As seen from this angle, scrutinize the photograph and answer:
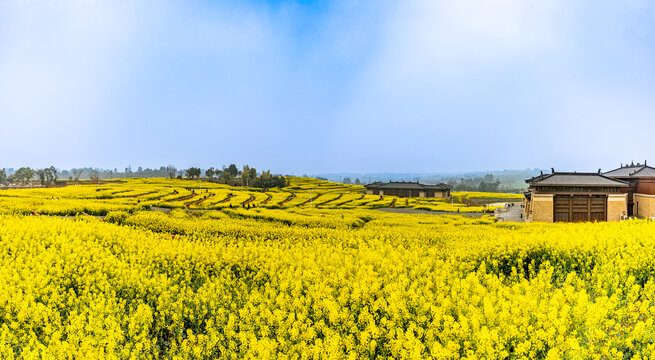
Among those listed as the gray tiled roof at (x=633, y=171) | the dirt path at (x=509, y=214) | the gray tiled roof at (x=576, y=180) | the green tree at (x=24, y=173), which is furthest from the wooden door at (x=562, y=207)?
the green tree at (x=24, y=173)

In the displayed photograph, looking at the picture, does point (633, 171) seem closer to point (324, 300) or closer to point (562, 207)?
point (562, 207)

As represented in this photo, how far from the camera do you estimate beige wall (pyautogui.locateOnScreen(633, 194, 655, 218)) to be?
3120 cm

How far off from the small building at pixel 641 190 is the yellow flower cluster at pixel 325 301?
27058mm

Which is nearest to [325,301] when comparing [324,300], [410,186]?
[324,300]

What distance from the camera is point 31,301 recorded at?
7023 millimetres

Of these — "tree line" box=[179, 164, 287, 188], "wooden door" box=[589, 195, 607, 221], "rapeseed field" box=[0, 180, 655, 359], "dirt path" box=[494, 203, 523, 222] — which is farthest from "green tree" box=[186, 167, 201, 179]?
"wooden door" box=[589, 195, 607, 221]

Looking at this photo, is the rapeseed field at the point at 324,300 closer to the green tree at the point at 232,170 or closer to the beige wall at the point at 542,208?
the beige wall at the point at 542,208

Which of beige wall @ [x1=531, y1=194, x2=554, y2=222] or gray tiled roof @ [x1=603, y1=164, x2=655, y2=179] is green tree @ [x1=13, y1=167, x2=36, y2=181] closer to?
beige wall @ [x1=531, y1=194, x2=554, y2=222]

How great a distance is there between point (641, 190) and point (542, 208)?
11117 mm

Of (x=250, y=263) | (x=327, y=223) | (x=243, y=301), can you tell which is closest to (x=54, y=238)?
(x=250, y=263)

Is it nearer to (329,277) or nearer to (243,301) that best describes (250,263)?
(243,301)

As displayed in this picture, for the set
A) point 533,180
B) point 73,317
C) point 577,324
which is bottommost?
point 73,317

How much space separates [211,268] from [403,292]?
5459 mm

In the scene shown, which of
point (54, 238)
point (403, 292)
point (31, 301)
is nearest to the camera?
point (403, 292)
